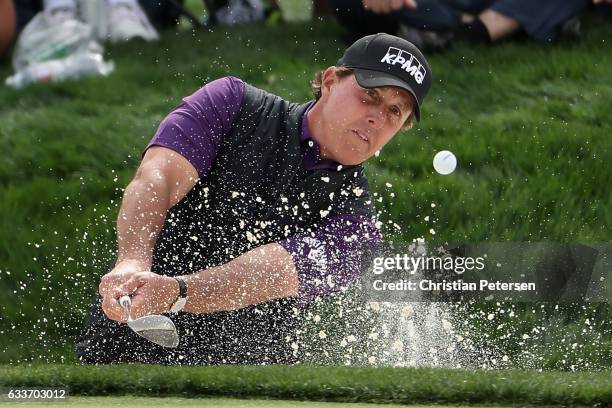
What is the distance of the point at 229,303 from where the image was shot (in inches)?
143

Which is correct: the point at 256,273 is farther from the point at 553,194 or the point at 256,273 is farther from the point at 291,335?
the point at 553,194

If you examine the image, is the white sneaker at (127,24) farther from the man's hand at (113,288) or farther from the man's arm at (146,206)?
the man's hand at (113,288)

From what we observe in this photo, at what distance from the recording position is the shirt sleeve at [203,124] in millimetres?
3596

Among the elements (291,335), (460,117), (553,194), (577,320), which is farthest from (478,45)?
(291,335)

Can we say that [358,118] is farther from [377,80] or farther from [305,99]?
[305,99]

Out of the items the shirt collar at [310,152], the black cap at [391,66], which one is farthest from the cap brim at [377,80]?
the shirt collar at [310,152]

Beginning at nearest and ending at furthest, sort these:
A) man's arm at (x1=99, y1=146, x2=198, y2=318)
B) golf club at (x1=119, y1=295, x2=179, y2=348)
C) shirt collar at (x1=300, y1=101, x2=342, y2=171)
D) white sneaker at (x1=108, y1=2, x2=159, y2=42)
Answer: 1. golf club at (x1=119, y1=295, x2=179, y2=348)
2. man's arm at (x1=99, y1=146, x2=198, y2=318)
3. shirt collar at (x1=300, y1=101, x2=342, y2=171)
4. white sneaker at (x1=108, y1=2, x2=159, y2=42)

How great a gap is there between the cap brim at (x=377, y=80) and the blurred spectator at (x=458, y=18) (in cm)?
131

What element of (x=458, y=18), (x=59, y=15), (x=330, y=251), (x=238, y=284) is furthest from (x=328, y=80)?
(x=59, y=15)

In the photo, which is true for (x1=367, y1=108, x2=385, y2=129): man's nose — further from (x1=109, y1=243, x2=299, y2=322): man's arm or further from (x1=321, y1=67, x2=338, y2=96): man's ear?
(x1=109, y1=243, x2=299, y2=322): man's arm

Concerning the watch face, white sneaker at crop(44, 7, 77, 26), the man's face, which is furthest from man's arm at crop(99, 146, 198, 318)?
white sneaker at crop(44, 7, 77, 26)

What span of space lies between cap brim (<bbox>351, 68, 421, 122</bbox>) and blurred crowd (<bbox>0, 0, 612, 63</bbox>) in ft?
4.22

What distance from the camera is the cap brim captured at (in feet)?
11.8

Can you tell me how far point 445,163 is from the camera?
15.5 feet
